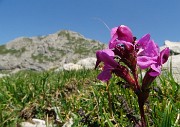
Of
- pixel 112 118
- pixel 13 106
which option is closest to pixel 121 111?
pixel 112 118

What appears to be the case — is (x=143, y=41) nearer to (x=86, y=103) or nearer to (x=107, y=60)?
(x=107, y=60)

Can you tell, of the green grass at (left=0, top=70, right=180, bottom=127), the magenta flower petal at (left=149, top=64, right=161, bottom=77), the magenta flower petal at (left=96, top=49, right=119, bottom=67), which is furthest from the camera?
the green grass at (left=0, top=70, right=180, bottom=127)

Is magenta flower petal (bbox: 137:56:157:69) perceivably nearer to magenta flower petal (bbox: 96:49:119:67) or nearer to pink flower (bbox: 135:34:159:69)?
pink flower (bbox: 135:34:159:69)

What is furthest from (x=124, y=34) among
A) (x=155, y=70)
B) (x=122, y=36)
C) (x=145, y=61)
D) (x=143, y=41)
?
(x=155, y=70)

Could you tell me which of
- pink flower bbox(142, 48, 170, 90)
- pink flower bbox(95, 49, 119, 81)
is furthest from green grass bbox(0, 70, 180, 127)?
pink flower bbox(95, 49, 119, 81)

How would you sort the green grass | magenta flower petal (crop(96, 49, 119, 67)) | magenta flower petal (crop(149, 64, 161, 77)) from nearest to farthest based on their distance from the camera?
1. magenta flower petal (crop(149, 64, 161, 77))
2. magenta flower petal (crop(96, 49, 119, 67))
3. the green grass

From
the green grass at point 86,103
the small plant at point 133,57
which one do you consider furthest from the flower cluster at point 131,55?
the green grass at point 86,103

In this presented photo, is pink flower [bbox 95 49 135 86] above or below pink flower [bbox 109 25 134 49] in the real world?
below
